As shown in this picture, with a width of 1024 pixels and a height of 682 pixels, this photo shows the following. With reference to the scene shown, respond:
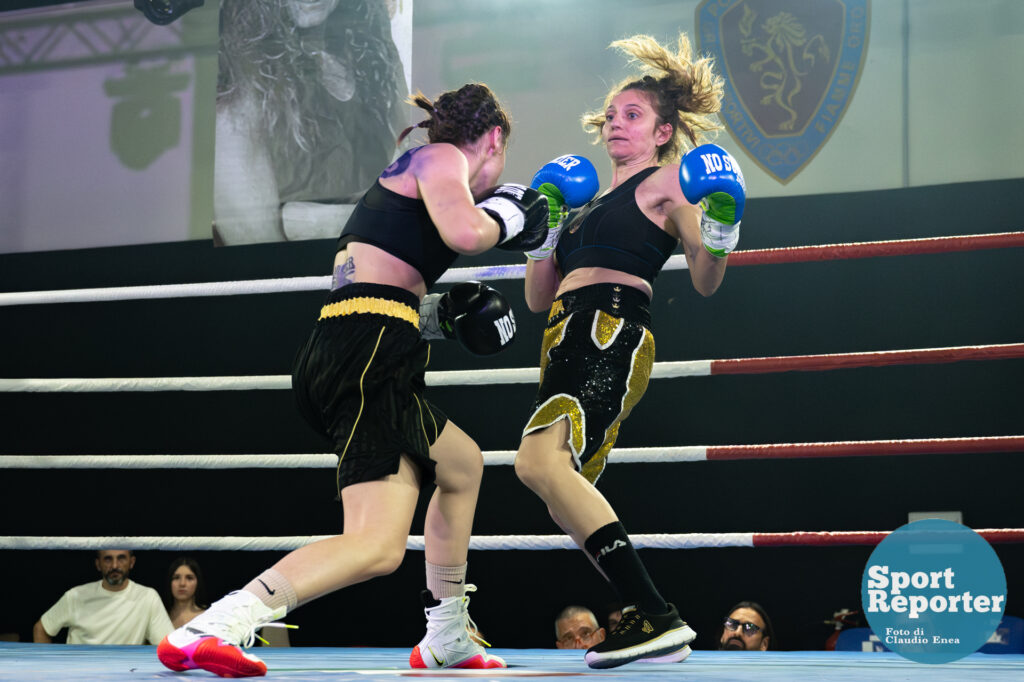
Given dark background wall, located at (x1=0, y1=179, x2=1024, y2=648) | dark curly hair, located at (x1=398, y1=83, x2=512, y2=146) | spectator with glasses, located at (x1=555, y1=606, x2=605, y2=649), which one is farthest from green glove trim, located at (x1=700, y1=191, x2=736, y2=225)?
dark background wall, located at (x1=0, y1=179, x2=1024, y2=648)

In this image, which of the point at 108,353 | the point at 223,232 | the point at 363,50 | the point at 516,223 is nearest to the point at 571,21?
the point at 363,50

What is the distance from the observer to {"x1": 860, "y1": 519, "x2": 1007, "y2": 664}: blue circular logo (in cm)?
193

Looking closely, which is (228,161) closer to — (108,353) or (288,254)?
(288,254)

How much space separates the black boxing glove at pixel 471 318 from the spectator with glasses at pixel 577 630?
2.39 m

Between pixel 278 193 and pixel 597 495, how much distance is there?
4012mm

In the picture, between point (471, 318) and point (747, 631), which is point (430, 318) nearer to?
point (471, 318)

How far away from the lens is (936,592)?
1957mm

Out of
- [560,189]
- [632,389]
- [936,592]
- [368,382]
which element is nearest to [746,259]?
[560,189]

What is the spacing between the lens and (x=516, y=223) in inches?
69.8

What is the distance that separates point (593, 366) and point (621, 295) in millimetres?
165

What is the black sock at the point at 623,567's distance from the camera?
182cm

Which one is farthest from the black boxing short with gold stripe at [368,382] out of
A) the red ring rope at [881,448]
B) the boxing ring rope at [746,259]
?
the red ring rope at [881,448]

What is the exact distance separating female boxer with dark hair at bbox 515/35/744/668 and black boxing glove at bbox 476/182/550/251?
0.22 m

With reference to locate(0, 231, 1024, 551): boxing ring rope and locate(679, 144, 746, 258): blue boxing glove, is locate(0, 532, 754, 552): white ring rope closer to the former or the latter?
locate(0, 231, 1024, 551): boxing ring rope
